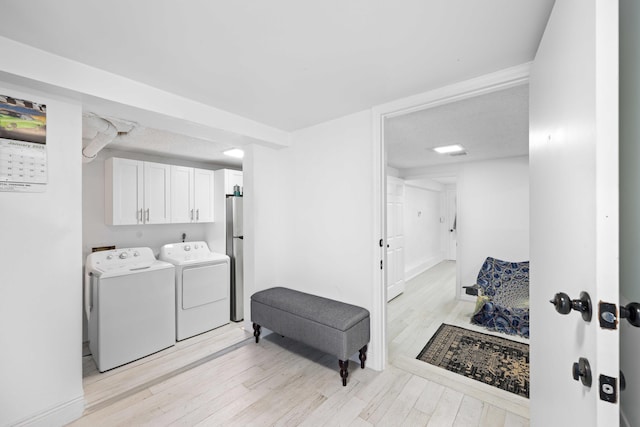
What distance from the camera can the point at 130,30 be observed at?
1.36 metres

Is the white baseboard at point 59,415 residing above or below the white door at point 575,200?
below

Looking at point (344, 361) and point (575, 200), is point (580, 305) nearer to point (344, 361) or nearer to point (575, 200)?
point (575, 200)

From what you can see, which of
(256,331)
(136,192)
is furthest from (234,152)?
(256,331)

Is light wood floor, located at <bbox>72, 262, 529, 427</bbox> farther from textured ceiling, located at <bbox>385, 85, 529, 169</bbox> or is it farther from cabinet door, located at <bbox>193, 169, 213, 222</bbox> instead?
textured ceiling, located at <bbox>385, 85, 529, 169</bbox>

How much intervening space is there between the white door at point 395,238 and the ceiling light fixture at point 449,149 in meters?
0.86

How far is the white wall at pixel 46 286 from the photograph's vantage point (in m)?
1.59

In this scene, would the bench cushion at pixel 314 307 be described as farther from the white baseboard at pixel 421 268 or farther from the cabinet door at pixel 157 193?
the white baseboard at pixel 421 268

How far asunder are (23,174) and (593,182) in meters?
2.70

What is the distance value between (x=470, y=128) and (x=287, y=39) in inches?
87.9

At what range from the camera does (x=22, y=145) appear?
1627 millimetres

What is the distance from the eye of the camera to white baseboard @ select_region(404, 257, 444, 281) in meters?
5.72

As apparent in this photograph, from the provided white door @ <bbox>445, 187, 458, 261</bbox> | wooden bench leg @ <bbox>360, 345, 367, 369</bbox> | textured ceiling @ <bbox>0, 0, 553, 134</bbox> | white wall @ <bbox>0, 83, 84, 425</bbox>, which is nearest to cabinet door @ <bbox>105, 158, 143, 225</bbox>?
white wall @ <bbox>0, 83, 84, 425</bbox>

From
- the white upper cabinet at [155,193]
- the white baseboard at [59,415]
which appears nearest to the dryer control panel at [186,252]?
the white upper cabinet at [155,193]

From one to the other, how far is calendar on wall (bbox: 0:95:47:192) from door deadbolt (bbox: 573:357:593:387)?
107 inches
